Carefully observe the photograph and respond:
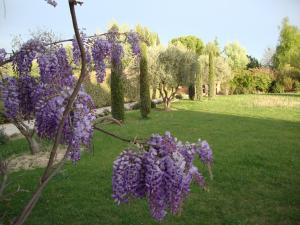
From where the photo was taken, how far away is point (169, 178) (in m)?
1.74

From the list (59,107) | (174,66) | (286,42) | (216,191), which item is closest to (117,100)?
(174,66)

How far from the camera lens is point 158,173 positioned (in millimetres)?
1679

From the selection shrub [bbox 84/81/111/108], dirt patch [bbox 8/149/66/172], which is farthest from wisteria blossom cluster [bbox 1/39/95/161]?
shrub [bbox 84/81/111/108]

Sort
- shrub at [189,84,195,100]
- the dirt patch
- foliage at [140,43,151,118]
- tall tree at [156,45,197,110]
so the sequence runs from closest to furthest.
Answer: the dirt patch, foliage at [140,43,151,118], tall tree at [156,45,197,110], shrub at [189,84,195,100]

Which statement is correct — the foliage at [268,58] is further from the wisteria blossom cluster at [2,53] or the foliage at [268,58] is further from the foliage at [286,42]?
the wisteria blossom cluster at [2,53]

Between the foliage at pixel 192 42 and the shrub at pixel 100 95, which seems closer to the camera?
the shrub at pixel 100 95

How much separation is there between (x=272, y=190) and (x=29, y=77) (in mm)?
5475

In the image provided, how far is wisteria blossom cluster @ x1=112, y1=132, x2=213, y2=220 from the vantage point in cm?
167

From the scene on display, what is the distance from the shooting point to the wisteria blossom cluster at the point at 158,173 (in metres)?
1.67

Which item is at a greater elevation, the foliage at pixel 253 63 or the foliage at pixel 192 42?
the foliage at pixel 192 42

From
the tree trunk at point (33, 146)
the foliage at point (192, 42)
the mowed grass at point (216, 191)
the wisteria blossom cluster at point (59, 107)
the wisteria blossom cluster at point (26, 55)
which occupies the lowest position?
the mowed grass at point (216, 191)

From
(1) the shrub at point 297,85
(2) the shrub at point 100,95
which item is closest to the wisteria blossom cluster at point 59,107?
(2) the shrub at point 100,95

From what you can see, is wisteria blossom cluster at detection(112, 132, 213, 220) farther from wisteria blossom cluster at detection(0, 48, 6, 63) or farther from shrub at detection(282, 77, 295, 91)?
shrub at detection(282, 77, 295, 91)

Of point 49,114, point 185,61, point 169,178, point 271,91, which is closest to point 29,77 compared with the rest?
point 49,114
